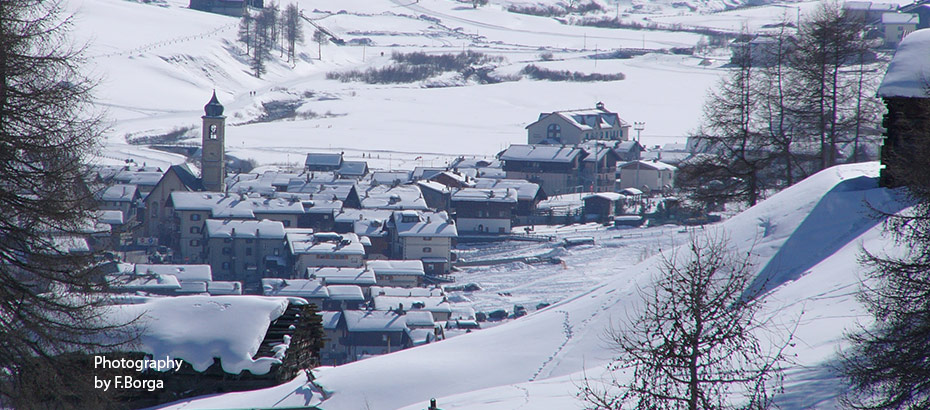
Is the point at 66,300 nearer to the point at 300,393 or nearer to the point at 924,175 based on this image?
the point at 300,393

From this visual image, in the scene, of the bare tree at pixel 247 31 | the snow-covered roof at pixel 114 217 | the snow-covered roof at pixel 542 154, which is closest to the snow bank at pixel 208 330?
the snow-covered roof at pixel 114 217

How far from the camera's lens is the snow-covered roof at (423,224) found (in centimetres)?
3912

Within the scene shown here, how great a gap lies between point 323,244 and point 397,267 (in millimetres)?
3647

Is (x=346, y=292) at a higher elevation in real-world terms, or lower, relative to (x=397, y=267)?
lower

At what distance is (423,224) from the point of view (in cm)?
4000

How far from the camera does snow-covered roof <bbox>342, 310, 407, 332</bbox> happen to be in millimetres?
27094

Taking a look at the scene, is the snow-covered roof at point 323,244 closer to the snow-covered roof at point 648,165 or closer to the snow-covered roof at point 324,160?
the snow-covered roof at point 324,160

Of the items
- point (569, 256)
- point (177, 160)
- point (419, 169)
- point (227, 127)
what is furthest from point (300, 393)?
point (227, 127)

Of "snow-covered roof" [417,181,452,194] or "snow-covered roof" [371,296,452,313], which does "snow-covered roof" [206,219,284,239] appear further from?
"snow-covered roof" [417,181,452,194]

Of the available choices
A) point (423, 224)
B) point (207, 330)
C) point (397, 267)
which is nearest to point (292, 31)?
point (423, 224)

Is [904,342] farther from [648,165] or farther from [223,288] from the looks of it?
[648,165]

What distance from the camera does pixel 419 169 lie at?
55.7m

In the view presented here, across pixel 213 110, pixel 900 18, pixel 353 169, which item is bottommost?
pixel 353 169

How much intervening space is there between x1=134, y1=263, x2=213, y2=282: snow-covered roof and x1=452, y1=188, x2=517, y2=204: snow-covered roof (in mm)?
15288
